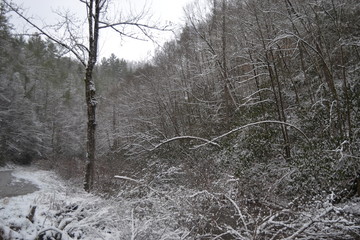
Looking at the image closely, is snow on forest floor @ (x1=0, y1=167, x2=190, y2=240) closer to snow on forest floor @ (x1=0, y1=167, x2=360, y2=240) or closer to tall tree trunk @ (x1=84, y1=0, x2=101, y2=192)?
snow on forest floor @ (x1=0, y1=167, x2=360, y2=240)

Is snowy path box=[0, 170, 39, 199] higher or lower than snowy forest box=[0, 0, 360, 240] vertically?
lower

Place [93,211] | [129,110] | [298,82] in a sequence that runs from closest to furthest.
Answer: [93,211] → [298,82] → [129,110]

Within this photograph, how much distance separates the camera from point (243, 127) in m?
5.12

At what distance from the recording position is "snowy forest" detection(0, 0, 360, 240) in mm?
5250

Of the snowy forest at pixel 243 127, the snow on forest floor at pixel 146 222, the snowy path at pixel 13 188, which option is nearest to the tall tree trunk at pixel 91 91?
the snowy forest at pixel 243 127

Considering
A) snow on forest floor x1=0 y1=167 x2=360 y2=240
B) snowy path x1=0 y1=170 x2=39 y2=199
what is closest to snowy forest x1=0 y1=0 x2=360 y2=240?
snow on forest floor x1=0 y1=167 x2=360 y2=240

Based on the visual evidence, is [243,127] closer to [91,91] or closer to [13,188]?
A: [91,91]

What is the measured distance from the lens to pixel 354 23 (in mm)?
7031

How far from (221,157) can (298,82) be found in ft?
13.8

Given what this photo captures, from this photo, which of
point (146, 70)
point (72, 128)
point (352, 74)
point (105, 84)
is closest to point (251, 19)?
point (352, 74)

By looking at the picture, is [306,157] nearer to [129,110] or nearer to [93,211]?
[93,211]

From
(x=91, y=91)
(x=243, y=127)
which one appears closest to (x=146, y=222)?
(x=243, y=127)

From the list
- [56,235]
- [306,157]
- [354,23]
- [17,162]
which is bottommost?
[17,162]

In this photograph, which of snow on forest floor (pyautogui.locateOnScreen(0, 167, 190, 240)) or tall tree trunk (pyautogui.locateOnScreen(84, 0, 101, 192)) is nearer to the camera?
snow on forest floor (pyautogui.locateOnScreen(0, 167, 190, 240))
